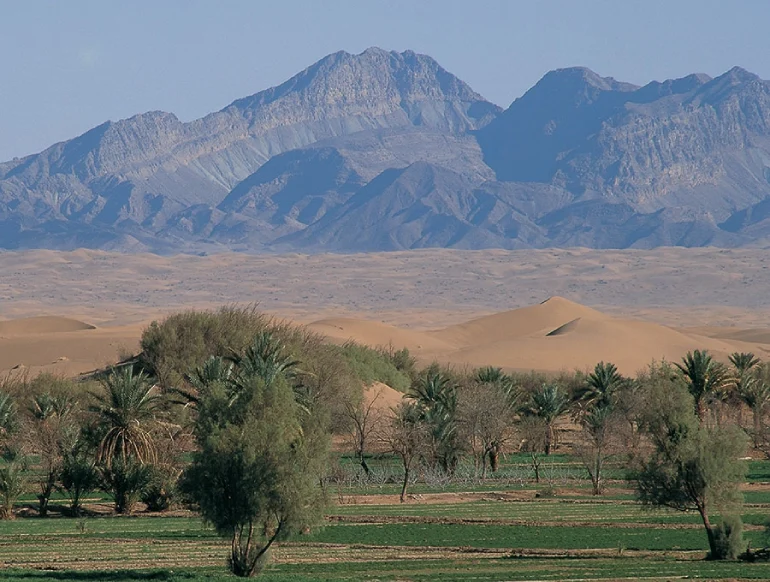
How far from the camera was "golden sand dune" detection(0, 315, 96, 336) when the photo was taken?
446 feet

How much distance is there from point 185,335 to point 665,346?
6268 centimetres

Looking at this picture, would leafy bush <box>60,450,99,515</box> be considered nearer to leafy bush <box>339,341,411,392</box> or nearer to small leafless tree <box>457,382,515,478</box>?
small leafless tree <box>457,382,515,478</box>

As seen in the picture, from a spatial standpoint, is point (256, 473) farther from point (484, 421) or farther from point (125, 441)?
point (484, 421)

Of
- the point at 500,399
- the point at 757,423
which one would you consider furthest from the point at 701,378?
the point at 500,399

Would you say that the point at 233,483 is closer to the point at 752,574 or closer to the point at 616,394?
the point at 752,574

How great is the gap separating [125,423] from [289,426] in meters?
17.1

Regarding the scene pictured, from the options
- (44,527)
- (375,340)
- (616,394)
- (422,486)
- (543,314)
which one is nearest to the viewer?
(44,527)

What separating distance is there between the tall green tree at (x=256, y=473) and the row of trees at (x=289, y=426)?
0.04 m

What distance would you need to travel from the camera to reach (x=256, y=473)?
104 ft

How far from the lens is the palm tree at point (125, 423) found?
48.6 m

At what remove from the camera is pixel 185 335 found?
243ft

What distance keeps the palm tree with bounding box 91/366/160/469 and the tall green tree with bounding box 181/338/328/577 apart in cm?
1585

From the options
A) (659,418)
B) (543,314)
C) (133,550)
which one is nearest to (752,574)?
(659,418)

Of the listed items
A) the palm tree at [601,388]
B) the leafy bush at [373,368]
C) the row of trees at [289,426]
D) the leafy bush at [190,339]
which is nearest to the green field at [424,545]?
the row of trees at [289,426]
